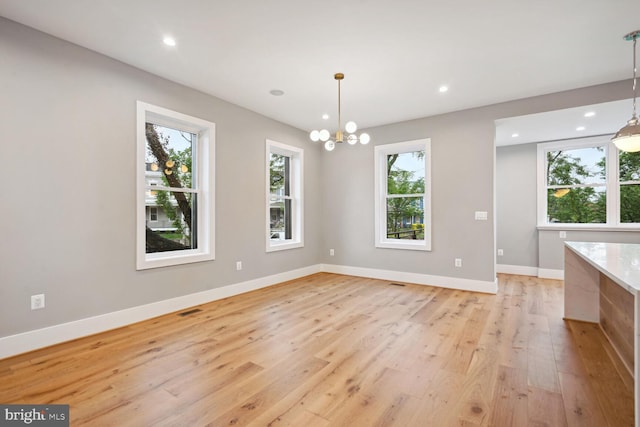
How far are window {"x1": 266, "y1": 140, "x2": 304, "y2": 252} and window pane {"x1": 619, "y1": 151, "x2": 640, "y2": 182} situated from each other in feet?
18.0

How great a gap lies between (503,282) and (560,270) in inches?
45.7

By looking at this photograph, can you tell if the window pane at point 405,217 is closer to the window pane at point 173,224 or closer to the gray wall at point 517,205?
the gray wall at point 517,205

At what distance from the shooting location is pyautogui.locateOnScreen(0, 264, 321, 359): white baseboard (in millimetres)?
2465

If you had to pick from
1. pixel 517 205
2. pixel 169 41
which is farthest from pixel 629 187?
pixel 169 41

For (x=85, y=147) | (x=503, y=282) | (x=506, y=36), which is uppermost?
(x=506, y=36)

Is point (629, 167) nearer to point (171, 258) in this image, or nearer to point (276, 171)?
point (276, 171)

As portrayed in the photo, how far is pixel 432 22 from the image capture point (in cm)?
252

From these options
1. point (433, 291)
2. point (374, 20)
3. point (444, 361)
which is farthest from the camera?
point (433, 291)

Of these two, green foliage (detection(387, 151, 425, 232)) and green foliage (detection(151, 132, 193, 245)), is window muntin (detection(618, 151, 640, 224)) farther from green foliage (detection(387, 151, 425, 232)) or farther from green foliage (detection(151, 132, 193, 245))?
green foliage (detection(151, 132, 193, 245))

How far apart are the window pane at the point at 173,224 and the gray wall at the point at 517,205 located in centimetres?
571

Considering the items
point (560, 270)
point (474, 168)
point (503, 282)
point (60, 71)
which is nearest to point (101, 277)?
point (60, 71)

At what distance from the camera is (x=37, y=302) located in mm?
2570

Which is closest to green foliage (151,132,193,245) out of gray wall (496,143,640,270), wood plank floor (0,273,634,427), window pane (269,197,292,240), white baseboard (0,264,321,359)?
white baseboard (0,264,321,359)

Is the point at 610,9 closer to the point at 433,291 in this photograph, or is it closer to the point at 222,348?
the point at 433,291
